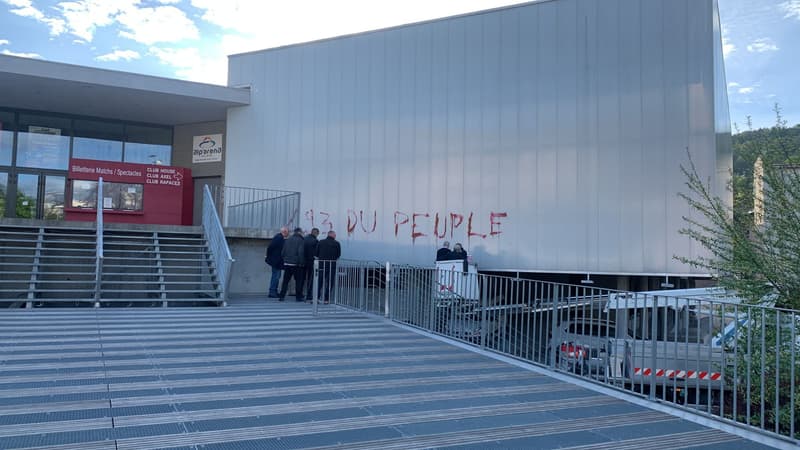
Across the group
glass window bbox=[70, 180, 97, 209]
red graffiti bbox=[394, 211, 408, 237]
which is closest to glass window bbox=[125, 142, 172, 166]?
glass window bbox=[70, 180, 97, 209]

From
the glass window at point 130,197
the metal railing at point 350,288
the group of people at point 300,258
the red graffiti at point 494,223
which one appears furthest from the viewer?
the glass window at point 130,197

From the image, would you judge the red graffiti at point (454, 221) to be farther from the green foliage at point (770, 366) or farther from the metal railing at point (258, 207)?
the green foliage at point (770, 366)

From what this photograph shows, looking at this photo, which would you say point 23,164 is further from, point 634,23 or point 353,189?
point 634,23

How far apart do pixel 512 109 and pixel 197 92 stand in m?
9.56

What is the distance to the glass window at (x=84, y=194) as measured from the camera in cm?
1803

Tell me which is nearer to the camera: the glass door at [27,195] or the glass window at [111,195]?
the glass window at [111,195]

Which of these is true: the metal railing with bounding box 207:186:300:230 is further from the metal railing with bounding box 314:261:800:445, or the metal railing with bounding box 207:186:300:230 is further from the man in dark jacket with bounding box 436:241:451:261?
the metal railing with bounding box 314:261:800:445

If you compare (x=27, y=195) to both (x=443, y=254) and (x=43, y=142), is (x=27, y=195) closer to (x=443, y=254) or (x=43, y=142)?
(x=43, y=142)

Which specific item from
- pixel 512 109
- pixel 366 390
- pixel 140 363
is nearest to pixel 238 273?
pixel 512 109

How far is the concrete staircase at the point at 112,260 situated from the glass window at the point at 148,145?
7262mm

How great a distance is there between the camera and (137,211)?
1855 cm

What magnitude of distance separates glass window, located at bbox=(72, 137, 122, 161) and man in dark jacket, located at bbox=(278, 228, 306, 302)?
10.6 metres

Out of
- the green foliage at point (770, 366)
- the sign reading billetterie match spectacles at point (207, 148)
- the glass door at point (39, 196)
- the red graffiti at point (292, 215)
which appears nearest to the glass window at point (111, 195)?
the glass door at point (39, 196)

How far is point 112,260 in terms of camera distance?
15039mm
